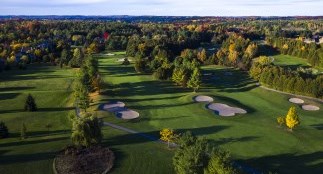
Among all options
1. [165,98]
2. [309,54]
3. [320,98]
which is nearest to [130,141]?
[165,98]

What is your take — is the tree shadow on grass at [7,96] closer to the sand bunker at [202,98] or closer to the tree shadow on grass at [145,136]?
the tree shadow on grass at [145,136]

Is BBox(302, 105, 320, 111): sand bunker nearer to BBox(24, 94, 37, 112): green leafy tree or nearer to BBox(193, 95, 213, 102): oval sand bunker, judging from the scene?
BBox(193, 95, 213, 102): oval sand bunker

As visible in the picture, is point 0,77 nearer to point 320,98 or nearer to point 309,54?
point 320,98

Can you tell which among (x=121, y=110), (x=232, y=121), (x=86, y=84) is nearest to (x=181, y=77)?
(x=121, y=110)

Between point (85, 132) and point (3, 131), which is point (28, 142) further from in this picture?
point (85, 132)

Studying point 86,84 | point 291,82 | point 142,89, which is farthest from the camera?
point 142,89
